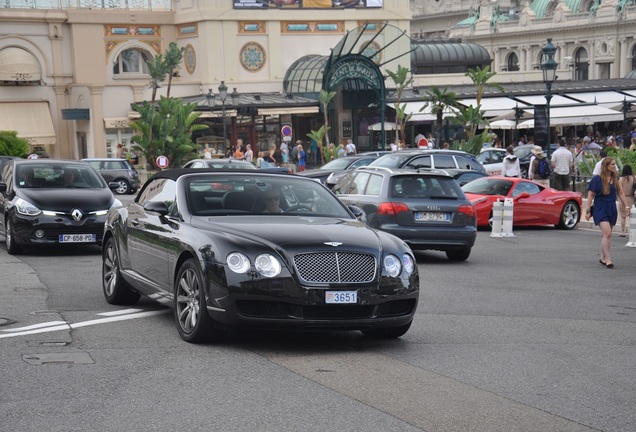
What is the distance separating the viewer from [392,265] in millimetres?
9367

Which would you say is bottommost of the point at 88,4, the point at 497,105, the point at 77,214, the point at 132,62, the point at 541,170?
the point at 541,170

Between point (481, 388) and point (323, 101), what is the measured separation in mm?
45025

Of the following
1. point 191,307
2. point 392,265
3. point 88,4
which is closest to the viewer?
point 392,265

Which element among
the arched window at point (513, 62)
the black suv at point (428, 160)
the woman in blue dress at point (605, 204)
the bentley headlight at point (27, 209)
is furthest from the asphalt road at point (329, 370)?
the arched window at point (513, 62)

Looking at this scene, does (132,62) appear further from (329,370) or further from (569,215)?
(329,370)

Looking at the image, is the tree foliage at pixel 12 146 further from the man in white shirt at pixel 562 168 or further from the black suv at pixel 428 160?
the man in white shirt at pixel 562 168

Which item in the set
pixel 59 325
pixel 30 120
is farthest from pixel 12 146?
pixel 59 325

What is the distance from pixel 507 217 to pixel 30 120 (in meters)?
43.1

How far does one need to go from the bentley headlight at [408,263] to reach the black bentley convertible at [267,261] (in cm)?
2

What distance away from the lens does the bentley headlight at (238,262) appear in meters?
8.98

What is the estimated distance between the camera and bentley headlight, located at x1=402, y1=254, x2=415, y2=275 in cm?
950

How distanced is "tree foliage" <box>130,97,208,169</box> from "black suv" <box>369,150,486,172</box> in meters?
17.1

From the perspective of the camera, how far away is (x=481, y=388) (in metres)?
7.84

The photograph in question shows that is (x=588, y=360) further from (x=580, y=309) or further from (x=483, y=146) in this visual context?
(x=483, y=146)
